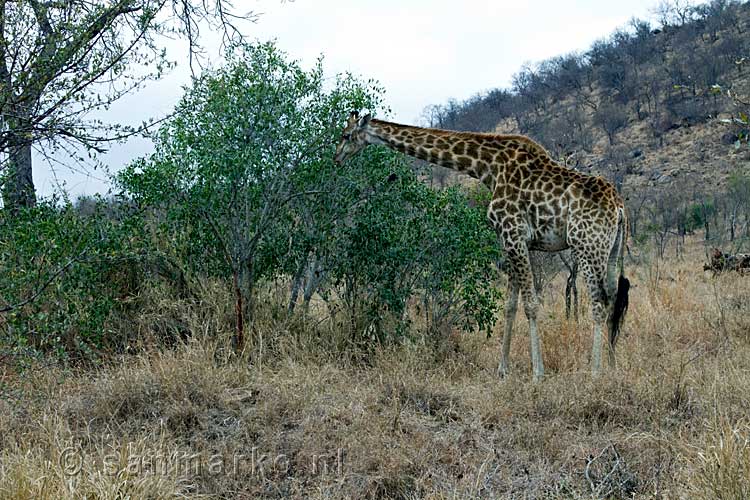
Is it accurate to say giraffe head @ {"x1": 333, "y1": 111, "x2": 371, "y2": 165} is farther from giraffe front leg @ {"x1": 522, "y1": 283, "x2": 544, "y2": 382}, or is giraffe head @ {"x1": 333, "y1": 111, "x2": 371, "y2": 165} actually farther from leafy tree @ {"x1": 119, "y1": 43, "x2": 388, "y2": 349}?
giraffe front leg @ {"x1": 522, "y1": 283, "x2": 544, "y2": 382}

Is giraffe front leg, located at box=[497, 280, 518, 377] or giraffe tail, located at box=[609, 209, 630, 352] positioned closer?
giraffe front leg, located at box=[497, 280, 518, 377]

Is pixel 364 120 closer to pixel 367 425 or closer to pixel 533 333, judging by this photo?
pixel 533 333

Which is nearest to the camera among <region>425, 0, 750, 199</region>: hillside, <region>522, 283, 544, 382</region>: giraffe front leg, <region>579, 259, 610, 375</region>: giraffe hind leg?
<region>522, 283, 544, 382</region>: giraffe front leg

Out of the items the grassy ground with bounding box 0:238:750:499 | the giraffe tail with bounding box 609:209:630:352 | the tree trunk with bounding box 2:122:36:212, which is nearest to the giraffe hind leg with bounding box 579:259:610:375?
the giraffe tail with bounding box 609:209:630:352

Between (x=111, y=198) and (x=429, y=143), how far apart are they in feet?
10.7

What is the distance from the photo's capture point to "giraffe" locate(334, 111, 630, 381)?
6.29 m

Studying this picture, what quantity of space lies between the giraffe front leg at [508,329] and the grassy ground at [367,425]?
0.55 ft

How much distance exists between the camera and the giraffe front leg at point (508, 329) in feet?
20.9

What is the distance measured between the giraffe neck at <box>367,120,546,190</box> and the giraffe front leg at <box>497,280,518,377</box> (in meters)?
1.04

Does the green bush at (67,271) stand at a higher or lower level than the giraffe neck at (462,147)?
lower

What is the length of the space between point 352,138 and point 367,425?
3.16 m

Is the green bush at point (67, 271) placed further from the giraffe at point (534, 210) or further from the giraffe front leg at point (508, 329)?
the giraffe front leg at point (508, 329)

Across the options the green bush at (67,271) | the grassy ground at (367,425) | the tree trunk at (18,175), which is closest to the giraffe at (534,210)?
the grassy ground at (367,425)

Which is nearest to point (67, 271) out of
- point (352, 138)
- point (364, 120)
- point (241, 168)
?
point (241, 168)
